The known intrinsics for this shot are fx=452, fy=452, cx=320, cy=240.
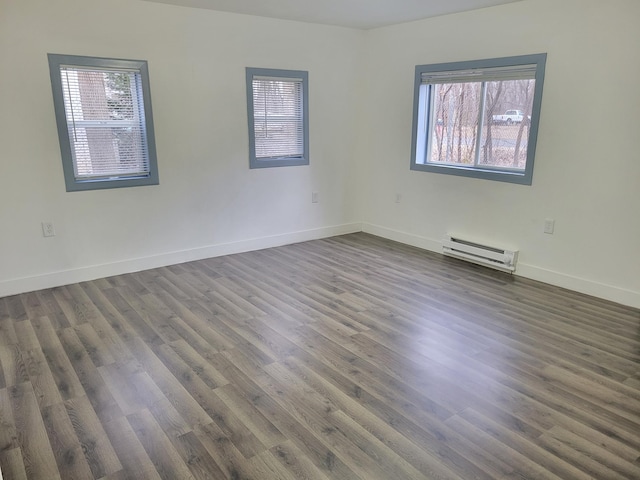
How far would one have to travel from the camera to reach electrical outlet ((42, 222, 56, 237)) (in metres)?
3.95

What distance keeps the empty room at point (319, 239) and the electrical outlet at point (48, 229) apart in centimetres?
1

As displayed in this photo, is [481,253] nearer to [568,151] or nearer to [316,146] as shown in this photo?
[568,151]

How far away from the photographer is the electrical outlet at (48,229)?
3.95 meters

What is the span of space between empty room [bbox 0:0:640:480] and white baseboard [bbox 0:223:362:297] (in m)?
0.02

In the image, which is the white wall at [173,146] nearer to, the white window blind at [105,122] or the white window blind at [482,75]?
the white window blind at [105,122]

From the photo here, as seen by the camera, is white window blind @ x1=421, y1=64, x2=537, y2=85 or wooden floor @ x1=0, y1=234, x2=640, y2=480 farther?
white window blind @ x1=421, y1=64, x2=537, y2=85

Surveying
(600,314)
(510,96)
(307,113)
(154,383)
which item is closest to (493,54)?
(510,96)

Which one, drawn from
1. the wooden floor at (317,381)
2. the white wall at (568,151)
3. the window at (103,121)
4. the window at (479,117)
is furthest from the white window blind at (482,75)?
the window at (103,121)

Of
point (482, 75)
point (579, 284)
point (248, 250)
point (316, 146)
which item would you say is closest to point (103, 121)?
point (248, 250)

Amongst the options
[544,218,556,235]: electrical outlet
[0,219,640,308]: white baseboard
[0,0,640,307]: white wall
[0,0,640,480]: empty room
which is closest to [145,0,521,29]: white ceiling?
[0,0,640,480]: empty room

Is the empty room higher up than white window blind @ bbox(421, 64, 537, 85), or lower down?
lower down

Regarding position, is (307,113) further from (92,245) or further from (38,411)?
(38,411)

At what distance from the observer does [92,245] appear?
4.23m

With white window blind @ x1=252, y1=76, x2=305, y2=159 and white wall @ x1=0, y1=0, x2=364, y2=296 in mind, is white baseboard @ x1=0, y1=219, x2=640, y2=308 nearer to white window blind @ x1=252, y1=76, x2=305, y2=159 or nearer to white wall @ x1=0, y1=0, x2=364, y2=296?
white wall @ x1=0, y1=0, x2=364, y2=296
